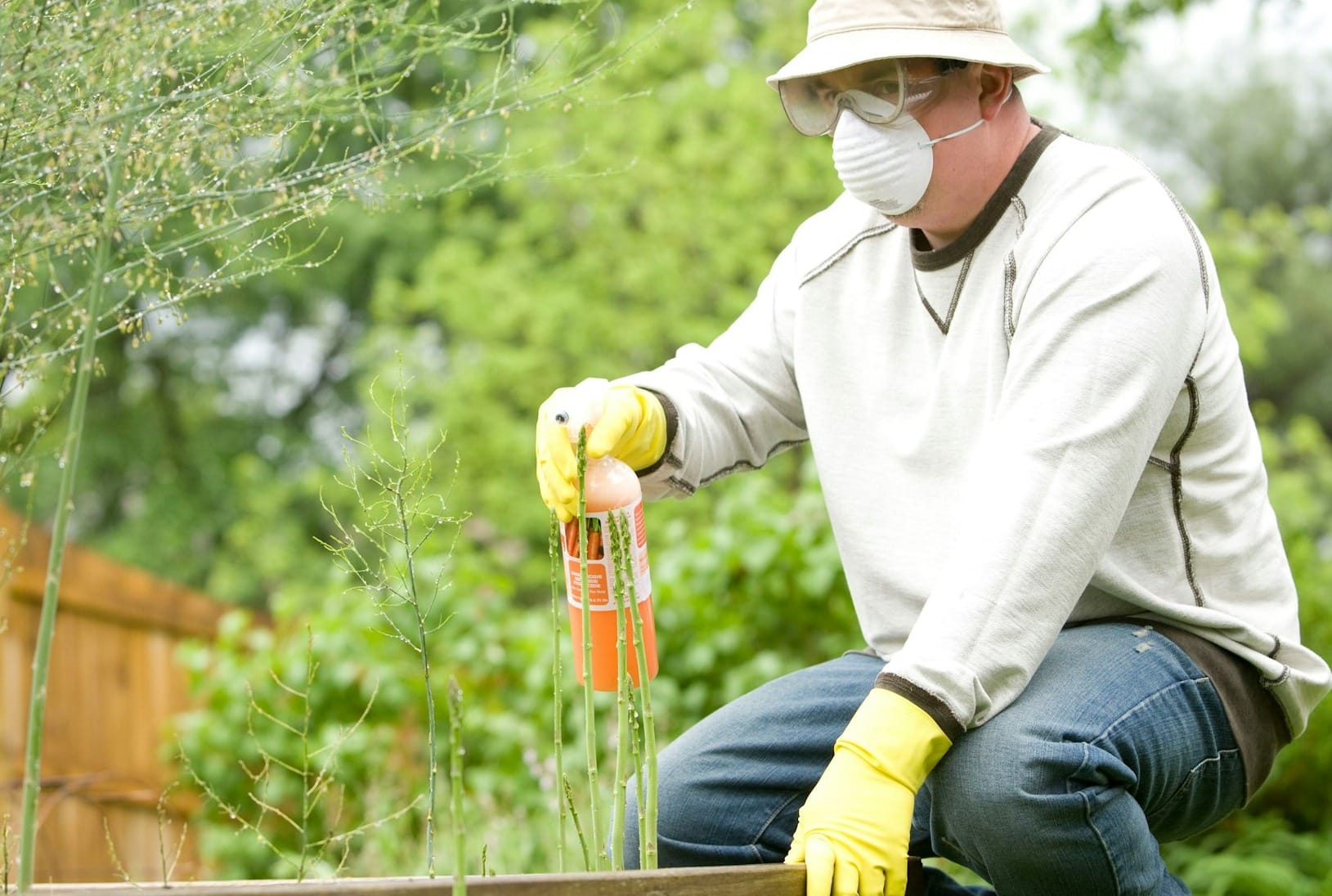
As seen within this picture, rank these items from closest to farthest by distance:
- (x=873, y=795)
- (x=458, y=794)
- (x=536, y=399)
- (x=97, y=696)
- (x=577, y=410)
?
(x=458, y=794) < (x=873, y=795) < (x=577, y=410) < (x=97, y=696) < (x=536, y=399)

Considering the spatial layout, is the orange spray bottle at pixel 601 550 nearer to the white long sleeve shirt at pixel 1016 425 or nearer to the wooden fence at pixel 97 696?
the white long sleeve shirt at pixel 1016 425

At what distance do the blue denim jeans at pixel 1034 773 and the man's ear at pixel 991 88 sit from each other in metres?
0.74

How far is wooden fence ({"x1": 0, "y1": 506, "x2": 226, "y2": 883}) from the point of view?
4.57 m

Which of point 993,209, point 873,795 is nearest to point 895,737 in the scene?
point 873,795

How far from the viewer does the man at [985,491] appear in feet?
5.26

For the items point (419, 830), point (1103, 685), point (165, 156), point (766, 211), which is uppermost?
point (766, 211)

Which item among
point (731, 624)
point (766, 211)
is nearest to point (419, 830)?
point (731, 624)

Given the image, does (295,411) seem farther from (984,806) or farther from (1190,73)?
(1190,73)

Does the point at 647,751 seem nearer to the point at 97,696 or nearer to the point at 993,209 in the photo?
the point at 993,209

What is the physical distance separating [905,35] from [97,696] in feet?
15.0

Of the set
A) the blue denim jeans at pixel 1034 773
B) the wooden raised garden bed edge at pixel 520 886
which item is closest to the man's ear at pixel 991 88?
the blue denim jeans at pixel 1034 773

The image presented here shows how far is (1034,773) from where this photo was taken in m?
1.58

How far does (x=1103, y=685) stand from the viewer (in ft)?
5.57

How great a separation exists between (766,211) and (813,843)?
6.62m
